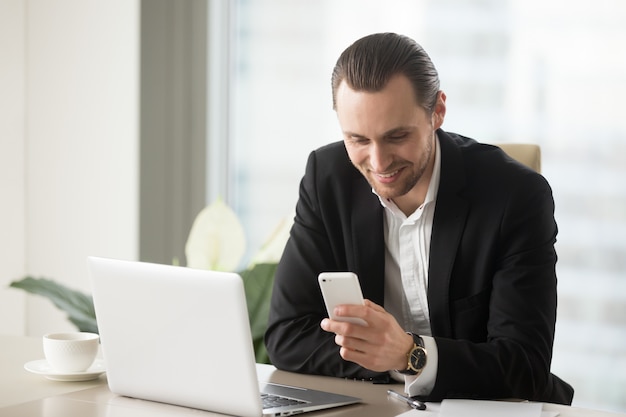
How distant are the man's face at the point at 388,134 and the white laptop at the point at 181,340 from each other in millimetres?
478

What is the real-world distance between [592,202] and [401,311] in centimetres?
128

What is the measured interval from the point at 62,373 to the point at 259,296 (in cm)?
105

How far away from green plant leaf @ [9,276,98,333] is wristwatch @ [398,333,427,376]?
131 cm

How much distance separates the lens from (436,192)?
75.7 inches

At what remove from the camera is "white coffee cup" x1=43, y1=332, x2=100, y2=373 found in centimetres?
162

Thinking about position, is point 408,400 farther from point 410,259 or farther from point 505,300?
point 410,259

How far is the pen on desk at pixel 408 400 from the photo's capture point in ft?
4.74

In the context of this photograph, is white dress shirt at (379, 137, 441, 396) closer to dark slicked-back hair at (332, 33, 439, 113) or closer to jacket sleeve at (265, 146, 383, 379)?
jacket sleeve at (265, 146, 383, 379)

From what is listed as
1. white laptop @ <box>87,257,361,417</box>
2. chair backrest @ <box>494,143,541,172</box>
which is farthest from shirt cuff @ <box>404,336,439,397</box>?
chair backrest @ <box>494,143,541,172</box>

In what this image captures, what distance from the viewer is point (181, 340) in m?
1.40

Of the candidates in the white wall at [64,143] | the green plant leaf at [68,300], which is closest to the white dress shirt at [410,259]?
the green plant leaf at [68,300]

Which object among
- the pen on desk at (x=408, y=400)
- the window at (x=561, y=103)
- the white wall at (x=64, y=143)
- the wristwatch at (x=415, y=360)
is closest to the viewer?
the pen on desk at (x=408, y=400)

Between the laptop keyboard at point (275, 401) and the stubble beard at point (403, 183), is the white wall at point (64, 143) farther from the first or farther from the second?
the laptop keyboard at point (275, 401)

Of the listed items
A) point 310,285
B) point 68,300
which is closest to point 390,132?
point 310,285
